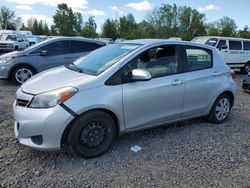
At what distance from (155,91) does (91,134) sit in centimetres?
119

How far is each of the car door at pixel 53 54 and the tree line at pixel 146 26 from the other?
201 feet

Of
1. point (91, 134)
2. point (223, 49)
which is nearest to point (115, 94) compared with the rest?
point (91, 134)

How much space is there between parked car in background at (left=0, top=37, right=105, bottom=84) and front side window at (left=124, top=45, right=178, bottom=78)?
4.59 meters

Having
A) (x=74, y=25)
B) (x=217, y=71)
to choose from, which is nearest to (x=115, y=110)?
(x=217, y=71)

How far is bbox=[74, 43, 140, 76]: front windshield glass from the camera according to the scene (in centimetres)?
421

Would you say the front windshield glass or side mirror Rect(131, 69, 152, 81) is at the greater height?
the front windshield glass

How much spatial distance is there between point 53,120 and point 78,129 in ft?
1.17

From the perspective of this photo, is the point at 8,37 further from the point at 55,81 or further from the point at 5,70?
the point at 55,81

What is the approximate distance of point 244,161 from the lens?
4.07m

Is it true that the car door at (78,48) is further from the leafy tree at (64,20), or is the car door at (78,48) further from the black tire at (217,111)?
the leafy tree at (64,20)

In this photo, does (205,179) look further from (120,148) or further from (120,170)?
(120,148)

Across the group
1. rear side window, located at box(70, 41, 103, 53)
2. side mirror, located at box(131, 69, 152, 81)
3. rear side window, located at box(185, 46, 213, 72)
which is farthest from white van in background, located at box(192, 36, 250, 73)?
side mirror, located at box(131, 69, 152, 81)

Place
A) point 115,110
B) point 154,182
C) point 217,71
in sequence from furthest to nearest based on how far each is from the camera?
point 217,71 < point 115,110 < point 154,182

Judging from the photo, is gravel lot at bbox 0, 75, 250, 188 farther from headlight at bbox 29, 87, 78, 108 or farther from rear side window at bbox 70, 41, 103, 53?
rear side window at bbox 70, 41, 103, 53
